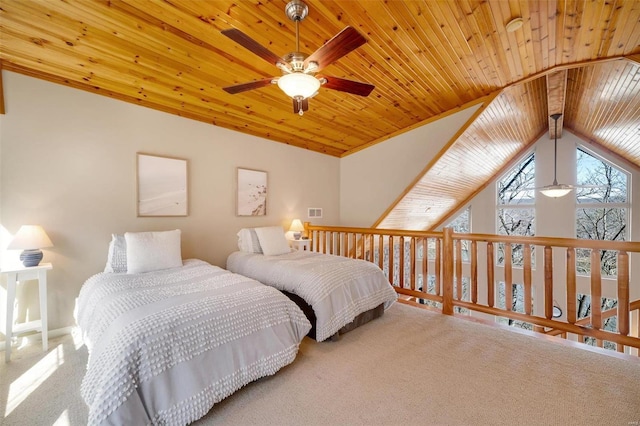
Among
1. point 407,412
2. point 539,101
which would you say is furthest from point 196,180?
point 539,101

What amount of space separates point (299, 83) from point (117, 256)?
7.73 feet

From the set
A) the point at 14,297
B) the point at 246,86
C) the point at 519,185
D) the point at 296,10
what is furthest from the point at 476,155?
the point at 14,297

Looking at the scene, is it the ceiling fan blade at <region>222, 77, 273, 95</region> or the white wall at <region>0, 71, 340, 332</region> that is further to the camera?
the white wall at <region>0, 71, 340, 332</region>

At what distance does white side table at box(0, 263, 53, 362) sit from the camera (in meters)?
2.05

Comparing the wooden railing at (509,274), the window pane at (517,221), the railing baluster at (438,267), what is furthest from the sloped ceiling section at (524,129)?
the railing baluster at (438,267)

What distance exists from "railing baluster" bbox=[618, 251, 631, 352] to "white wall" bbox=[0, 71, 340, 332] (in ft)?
13.3

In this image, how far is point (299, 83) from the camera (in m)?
1.74

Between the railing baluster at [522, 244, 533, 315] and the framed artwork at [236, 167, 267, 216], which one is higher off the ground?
the framed artwork at [236, 167, 267, 216]

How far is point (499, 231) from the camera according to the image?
20.8 feet

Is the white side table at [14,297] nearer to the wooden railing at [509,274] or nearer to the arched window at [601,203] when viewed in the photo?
the wooden railing at [509,274]

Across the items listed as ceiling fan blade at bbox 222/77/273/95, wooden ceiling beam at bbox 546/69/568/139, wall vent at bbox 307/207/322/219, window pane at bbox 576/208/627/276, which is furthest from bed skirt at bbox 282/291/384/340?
window pane at bbox 576/208/627/276

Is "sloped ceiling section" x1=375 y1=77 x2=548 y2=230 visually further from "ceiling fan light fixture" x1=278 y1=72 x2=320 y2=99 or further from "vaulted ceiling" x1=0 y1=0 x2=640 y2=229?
"ceiling fan light fixture" x1=278 y1=72 x2=320 y2=99

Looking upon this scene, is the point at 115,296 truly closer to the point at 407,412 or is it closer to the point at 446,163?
the point at 407,412

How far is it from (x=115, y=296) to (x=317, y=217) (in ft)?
11.8
